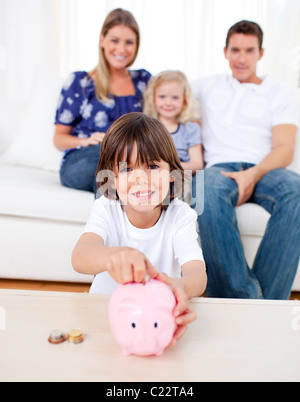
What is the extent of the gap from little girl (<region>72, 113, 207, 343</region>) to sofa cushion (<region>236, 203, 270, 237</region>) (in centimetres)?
50

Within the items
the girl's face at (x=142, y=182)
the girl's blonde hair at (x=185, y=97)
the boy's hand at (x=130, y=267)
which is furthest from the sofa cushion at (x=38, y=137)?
the boy's hand at (x=130, y=267)

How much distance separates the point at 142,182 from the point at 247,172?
752mm

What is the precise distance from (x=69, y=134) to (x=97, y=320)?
1.21 metres

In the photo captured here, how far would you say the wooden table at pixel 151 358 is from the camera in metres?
0.56

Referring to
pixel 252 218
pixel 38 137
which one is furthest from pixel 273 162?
pixel 38 137

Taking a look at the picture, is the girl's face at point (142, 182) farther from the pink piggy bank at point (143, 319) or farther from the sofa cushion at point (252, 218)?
the sofa cushion at point (252, 218)

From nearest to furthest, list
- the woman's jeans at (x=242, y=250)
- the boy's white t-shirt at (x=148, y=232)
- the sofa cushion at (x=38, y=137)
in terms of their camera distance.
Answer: the boy's white t-shirt at (x=148, y=232) → the woman's jeans at (x=242, y=250) → the sofa cushion at (x=38, y=137)

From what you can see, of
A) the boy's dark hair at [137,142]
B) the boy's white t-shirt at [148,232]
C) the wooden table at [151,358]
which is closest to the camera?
the wooden table at [151,358]

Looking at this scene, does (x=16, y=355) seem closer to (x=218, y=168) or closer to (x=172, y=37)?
(x=218, y=168)

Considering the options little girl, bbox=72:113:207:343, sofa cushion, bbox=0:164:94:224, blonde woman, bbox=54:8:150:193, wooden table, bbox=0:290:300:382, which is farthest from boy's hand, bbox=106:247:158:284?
blonde woman, bbox=54:8:150:193

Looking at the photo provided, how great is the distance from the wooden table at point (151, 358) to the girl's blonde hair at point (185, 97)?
109cm

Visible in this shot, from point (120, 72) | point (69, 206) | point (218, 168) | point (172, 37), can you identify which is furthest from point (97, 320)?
point (172, 37)

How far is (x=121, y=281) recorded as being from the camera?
609mm

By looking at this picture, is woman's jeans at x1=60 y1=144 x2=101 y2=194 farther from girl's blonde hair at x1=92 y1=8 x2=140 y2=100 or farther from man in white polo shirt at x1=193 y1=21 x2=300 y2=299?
man in white polo shirt at x1=193 y1=21 x2=300 y2=299
